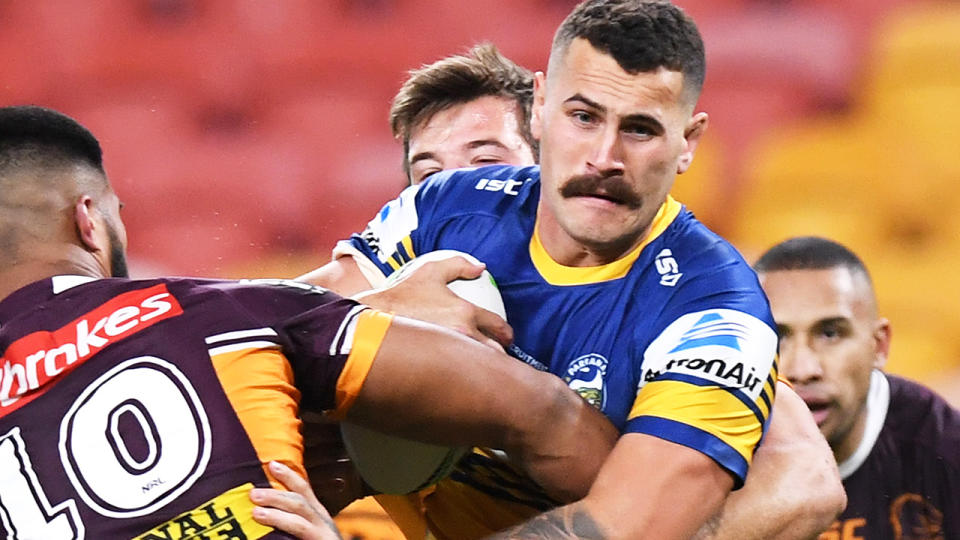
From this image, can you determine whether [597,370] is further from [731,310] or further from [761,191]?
[761,191]

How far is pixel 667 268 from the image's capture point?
8.04 feet

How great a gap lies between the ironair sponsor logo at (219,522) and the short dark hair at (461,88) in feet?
6.21

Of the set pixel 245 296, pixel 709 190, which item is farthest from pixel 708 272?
pixel 709 190

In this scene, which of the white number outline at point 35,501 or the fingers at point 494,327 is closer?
the white number outline at point 35,501

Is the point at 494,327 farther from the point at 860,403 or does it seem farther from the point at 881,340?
the point at 881,340

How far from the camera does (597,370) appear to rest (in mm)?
2438

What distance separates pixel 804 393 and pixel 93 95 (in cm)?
255

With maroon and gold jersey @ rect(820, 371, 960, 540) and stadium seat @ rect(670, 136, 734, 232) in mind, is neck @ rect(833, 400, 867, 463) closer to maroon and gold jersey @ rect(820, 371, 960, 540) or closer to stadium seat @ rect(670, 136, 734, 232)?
maroon and gold jersey @ rect(820, 371, 960, 540)

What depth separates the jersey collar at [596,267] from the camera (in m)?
2.51

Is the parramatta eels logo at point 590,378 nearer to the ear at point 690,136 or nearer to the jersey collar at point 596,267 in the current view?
the jersey collar at point 596,267

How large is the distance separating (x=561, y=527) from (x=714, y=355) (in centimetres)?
38

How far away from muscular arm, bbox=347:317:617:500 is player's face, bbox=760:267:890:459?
5.16 feet

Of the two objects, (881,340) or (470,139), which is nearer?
(470,139)

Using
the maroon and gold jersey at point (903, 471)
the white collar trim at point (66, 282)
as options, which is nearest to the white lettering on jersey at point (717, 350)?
the white collar trim at point (66, 282)
